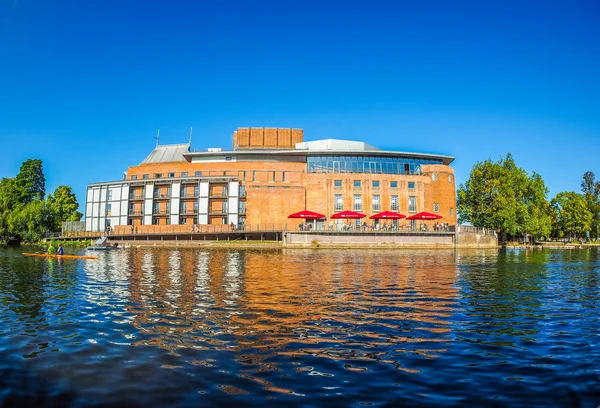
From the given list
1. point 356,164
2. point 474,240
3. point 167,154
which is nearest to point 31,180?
point 167,154

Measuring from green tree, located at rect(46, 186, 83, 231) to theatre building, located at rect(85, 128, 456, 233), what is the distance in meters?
7.57

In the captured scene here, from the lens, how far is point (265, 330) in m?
11.9

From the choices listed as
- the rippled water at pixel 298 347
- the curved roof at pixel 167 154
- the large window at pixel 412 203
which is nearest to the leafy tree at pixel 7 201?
the curved roof at pixel 167 154

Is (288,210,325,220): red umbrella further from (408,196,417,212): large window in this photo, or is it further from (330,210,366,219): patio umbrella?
(408,196,417,212): large window

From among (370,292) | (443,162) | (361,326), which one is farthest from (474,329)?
(443,162)

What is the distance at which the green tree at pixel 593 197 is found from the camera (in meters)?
115

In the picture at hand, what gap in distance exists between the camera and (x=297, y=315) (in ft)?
45.9

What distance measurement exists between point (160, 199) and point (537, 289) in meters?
69.6

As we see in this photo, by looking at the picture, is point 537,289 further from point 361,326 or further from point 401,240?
point 401,240

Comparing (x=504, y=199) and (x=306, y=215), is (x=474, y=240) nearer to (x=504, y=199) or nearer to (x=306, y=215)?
(x=504, y=199)

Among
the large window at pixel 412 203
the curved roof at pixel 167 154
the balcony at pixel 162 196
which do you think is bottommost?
the large window at pixel 412 203

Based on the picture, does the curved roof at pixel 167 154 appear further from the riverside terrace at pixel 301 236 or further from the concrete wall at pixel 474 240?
the concrete wall at pixel 474 240

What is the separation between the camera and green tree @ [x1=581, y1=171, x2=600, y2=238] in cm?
11531

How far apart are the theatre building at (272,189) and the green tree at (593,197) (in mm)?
56909
